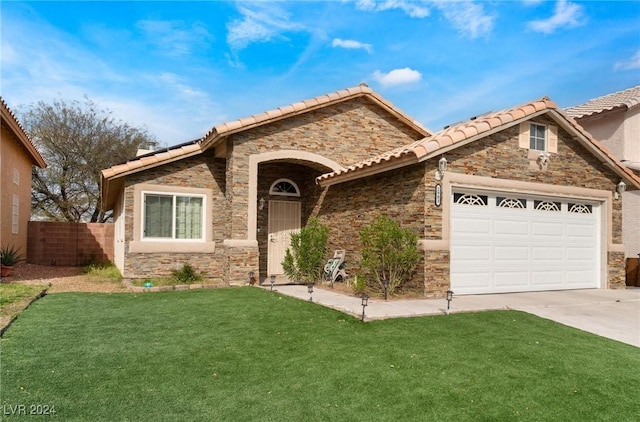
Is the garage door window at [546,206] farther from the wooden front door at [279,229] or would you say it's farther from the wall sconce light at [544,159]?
the wooden front door at [279,229]

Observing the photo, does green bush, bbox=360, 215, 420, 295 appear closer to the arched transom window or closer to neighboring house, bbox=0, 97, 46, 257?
the arched transom window

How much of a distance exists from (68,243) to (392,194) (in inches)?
627

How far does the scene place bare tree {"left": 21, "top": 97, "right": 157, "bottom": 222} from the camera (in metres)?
29.0

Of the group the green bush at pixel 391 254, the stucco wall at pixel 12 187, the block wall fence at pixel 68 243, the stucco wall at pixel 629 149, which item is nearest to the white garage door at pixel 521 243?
the green bush at pixel 391 254

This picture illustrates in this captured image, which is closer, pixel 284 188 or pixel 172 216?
pixel 172 216

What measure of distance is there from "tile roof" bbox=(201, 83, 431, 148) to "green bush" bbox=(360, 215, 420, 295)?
15.2ft

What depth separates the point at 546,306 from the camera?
9.45 m

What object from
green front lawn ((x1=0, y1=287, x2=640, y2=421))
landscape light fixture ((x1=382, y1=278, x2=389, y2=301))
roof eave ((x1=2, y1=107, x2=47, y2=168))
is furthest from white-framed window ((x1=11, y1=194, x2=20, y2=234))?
landscape light fixture ((x1=382, y1=278, x2=389, y2=301))

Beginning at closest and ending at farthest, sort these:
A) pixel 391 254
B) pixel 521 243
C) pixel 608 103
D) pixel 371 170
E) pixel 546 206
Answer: pixel 391 254
pixel 371 170
pixel 521 243
pixel 546 206
pixel 608 103

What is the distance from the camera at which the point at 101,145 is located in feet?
99.9

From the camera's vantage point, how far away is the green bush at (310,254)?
13.6 meters

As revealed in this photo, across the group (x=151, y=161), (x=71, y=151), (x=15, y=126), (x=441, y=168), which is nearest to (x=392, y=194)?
(x=441, y=168)

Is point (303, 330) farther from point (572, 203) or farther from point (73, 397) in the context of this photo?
point (572, 203)

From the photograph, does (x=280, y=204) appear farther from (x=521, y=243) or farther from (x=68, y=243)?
(x=68, y=243)
